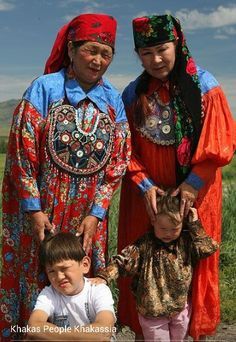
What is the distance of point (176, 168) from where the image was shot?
127 inches

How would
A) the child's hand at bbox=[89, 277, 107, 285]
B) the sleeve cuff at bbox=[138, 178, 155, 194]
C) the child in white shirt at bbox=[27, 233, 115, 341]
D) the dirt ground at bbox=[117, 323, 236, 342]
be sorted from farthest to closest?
the dirt ground at bbox=[117, 323, 236, 342], the sleeve cuff at bbox=[138, 178, 155, 194], the child's hand at bbox=[89, 277, 107, 285], the child in white shirt at bbox=[27, 233, 115, 341]

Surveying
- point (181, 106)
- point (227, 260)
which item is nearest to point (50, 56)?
point (181, 106)

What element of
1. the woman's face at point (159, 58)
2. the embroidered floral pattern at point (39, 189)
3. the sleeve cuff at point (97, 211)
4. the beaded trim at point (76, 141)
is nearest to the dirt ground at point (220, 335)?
the embroidered floral pattern at point (39, 189)

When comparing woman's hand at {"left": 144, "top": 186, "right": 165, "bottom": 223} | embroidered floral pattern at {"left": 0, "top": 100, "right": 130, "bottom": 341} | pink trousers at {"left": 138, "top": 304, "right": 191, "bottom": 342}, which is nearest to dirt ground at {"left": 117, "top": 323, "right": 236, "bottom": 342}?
pink trousers at {"left": 138, "top": 304, "right": 191, "bottom": 342}

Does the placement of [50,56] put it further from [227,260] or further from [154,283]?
[227,260]

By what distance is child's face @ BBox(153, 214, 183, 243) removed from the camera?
3.04 metres

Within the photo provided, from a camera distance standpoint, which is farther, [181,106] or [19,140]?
[181,106]

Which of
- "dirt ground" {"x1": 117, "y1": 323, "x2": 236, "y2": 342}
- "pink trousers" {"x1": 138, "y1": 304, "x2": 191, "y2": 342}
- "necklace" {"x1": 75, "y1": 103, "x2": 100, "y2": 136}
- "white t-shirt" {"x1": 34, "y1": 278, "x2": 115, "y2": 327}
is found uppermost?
"necklace" {"x1": 75, "y1": 103, "x2": 100, "y2": 136}

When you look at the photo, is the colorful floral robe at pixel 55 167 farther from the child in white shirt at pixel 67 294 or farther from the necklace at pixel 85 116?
the child in white shirt at pixel 67 294

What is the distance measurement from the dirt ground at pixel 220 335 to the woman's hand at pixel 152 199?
3.95 ft

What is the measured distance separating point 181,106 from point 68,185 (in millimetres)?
790

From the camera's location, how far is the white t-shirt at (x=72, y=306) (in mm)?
2623

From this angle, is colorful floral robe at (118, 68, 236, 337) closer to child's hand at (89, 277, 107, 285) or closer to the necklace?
the necklace

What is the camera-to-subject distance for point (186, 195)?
3.11 m
